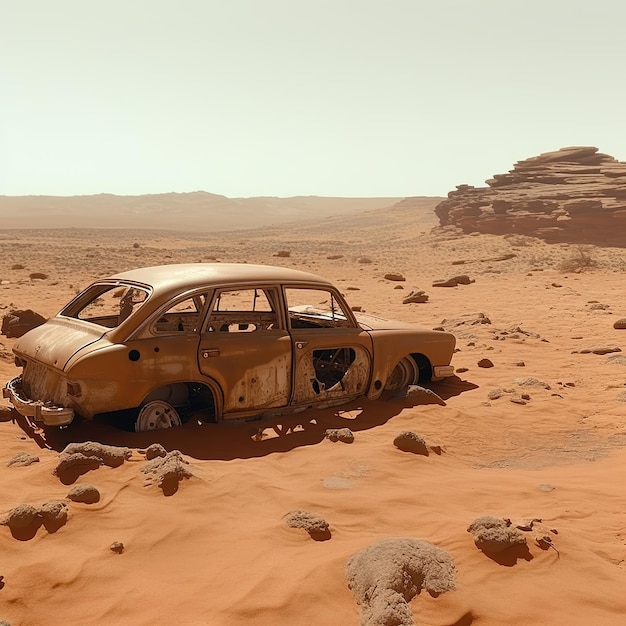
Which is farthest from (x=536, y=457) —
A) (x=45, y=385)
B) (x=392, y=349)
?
(x=45, y=385)

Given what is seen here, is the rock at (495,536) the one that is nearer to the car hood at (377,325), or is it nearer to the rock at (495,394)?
the car hood at (377,325)

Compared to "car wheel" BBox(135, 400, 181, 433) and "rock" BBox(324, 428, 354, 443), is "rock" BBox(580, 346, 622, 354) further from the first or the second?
"car wheel" BBox(135, 400, 181, 433)

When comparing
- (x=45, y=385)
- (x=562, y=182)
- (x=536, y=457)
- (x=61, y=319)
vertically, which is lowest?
(x=536, y=457)

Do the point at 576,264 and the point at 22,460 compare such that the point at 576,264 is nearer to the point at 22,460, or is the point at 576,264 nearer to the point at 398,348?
the point at 398,348

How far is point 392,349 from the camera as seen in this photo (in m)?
6.62

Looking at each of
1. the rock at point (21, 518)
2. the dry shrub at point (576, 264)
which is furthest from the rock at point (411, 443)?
the dry shrub at point (576, 264)

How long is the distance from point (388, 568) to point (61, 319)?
13.3 ft

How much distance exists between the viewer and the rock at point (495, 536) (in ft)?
11.6

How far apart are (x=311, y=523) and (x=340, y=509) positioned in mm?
368

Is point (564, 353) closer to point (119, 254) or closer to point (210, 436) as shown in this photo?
point (210, 436)

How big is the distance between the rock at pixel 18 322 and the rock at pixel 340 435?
20.5ft

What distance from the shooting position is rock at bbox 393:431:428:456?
17.8 ft

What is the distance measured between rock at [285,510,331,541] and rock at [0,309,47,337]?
730cm

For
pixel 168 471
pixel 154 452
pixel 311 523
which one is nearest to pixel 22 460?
pixel 154 452
